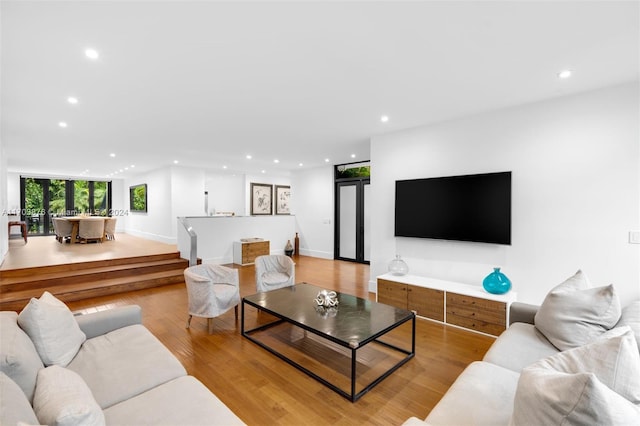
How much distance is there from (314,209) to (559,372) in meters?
7.45

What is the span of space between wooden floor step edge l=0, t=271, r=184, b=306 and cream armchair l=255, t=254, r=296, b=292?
242cm

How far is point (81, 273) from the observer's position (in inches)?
206

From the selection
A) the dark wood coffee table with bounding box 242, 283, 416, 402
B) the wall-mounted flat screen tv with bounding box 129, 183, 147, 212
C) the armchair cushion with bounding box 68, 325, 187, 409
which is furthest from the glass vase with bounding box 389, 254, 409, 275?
the wall-mounted flat screen tv with bounding box 129, 183, 147, 212

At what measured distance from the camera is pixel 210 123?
4328mm

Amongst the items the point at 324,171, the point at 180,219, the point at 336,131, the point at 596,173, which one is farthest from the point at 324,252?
the point at 596,173

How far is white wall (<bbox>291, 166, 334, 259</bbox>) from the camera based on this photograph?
8148mm

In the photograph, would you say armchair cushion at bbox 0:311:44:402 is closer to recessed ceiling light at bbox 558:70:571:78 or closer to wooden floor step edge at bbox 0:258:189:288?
wooden floor step edge at bbox 0:258:189:288

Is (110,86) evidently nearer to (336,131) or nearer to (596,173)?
(336,131)

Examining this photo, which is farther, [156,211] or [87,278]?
[156,211]

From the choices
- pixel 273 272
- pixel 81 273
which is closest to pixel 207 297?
pixel 273 272

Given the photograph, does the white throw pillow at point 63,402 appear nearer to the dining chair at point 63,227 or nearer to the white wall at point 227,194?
the white wall at point 227,194

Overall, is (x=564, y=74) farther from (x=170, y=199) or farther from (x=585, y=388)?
(x=170, y=199)

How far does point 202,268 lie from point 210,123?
2.06m

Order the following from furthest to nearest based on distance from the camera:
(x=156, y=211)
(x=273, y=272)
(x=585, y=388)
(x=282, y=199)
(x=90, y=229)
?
(x=282, y=199)
(x=156, y=211)
(x=90, y=229)
(x=273, y=272)
(x=585, y=388)
